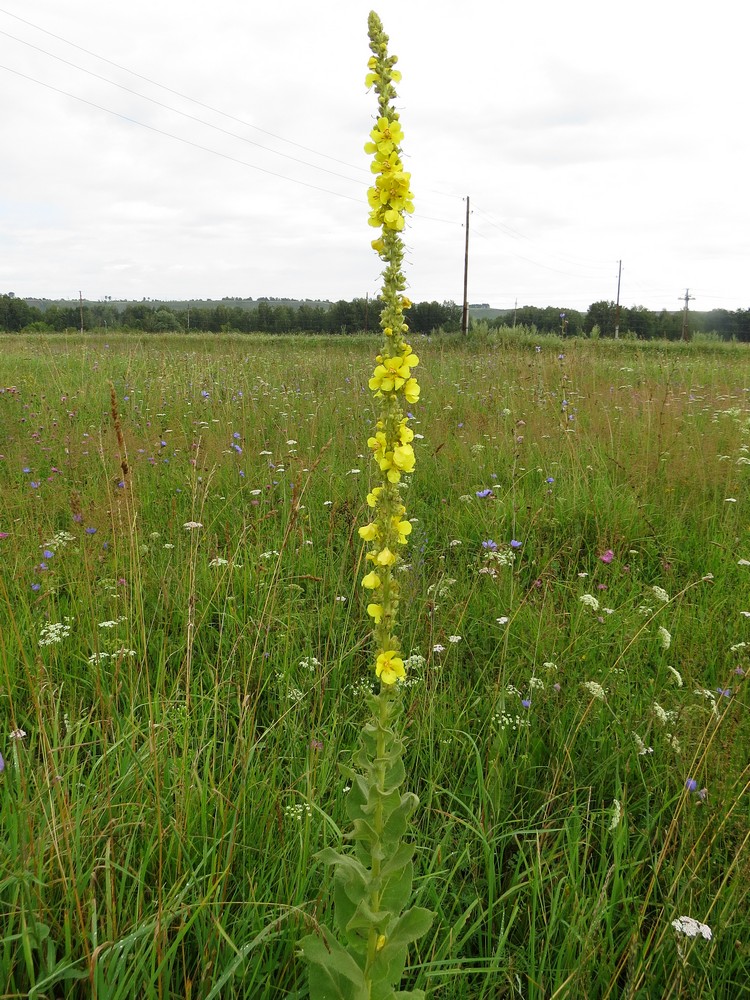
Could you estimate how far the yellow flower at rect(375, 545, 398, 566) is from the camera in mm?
1250

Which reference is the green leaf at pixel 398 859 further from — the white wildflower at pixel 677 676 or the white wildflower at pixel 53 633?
the white wildflower at pixel 53 633

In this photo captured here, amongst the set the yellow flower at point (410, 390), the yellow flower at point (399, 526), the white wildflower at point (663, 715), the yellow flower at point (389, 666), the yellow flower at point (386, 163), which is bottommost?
the white wildflower at point (663, 715)

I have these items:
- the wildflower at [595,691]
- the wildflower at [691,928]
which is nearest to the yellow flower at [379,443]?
the wildflower at [691,928]

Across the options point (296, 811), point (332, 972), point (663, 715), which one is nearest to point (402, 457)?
point (332, 972)

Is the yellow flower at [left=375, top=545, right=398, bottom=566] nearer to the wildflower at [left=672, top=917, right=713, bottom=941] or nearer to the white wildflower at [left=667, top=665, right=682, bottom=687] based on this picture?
the wildflower at [left=672, top=917, right=713, bottom=941]

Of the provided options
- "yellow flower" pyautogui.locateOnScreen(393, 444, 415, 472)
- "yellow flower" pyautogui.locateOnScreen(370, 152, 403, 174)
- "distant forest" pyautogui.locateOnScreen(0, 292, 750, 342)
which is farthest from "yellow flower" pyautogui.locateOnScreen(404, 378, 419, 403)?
"distant forest" pyautogui.locateOnScreen(0, 292, 750, 342)

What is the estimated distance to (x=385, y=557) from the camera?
4.09ft

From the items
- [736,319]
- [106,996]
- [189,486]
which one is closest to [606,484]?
[189,486]

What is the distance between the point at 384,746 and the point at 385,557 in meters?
0.37

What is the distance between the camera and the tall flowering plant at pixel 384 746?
1212 mm

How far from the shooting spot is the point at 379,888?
1.21 metres

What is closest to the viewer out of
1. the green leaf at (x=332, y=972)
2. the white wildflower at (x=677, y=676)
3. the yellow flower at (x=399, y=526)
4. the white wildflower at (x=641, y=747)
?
the green leaf at (x=332, y=972)

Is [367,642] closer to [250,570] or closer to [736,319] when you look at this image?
[250,570]

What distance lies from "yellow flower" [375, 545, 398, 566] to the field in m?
0.78
